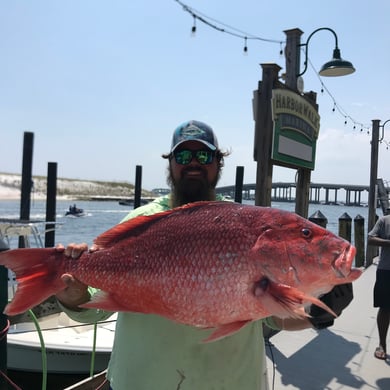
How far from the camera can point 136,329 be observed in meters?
1.83

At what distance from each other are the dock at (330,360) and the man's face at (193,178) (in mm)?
1902

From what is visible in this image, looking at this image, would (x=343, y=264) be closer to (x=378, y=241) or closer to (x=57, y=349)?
(x=378, y=241)

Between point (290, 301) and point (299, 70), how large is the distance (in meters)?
4.92

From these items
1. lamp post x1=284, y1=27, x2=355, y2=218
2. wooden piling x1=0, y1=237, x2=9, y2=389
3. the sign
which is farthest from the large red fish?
lamp post x1=284, y1=27, x2=355, y2=218

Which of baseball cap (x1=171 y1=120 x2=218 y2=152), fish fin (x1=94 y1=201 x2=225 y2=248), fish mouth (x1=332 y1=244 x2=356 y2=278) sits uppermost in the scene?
baseball cap (x1=171 y1=120 x2=218 y2=152)

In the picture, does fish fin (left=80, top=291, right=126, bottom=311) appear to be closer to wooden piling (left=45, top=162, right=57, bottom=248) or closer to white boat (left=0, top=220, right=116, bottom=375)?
white boat (left=0, top=220, right=116, bottom=375)

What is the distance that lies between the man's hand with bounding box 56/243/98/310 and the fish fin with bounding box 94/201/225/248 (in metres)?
0.05

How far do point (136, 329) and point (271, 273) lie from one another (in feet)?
2.33

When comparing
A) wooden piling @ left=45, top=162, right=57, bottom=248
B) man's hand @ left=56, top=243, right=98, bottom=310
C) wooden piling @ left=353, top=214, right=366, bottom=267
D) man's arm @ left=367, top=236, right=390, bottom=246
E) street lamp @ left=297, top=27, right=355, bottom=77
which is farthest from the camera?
wooden piling @ left=45, top=162, right=57, bottom=248

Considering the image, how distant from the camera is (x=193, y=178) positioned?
6.77 ft

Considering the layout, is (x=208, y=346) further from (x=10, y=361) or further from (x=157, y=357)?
(x=10, y=361)

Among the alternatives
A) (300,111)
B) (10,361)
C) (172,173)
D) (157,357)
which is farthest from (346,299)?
(10,361)

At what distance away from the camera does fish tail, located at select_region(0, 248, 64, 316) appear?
165 cm

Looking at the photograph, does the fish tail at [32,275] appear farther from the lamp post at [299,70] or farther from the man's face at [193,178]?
the lamp post at [299,70]
